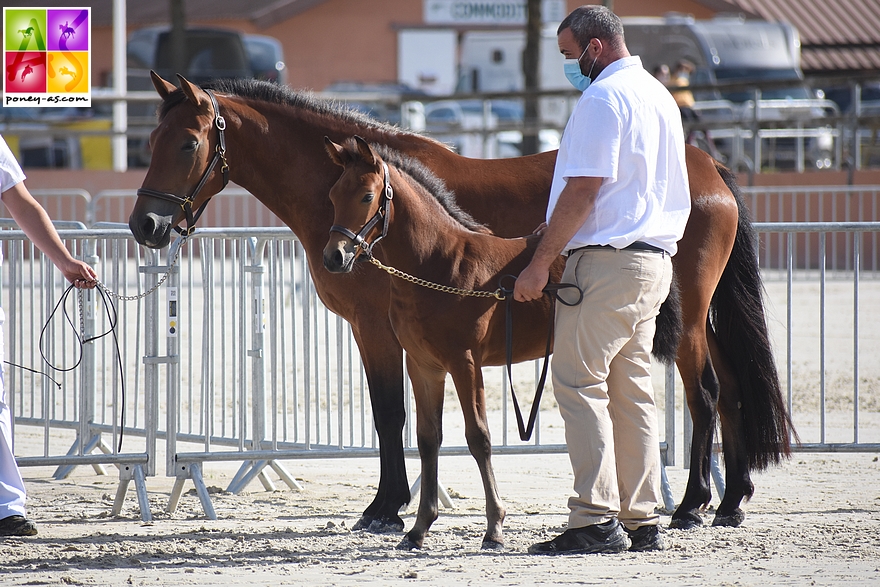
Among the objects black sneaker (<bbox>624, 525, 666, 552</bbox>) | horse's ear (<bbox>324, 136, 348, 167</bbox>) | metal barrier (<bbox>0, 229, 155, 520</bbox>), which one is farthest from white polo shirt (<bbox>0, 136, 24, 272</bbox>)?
black sneaker (<bbox>624, 525, 666, 552</bbox>)

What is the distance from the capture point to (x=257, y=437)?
555cm

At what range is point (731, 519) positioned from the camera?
4.97 m

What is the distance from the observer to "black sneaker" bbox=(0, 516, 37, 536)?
474 cm

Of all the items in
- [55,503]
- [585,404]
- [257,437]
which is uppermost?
[585,404]

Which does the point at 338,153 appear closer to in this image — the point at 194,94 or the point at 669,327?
the point at 194,94

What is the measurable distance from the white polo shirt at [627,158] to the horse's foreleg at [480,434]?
27.5 inches

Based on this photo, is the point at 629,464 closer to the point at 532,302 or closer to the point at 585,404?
the point at 585,404

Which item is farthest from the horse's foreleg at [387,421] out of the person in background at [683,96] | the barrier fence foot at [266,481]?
the person in background at [683,96]

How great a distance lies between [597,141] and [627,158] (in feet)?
0.53

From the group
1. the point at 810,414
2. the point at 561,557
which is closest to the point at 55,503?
the point at 561,557

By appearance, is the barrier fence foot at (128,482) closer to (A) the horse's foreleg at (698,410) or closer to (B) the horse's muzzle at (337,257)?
(B) the horse's muzzle at (337,257)

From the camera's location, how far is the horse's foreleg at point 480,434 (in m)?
4.33

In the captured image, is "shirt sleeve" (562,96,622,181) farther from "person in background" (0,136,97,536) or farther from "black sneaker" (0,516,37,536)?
"black sneaker" (0,516,37,536)

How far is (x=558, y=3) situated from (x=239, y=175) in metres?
27.5
